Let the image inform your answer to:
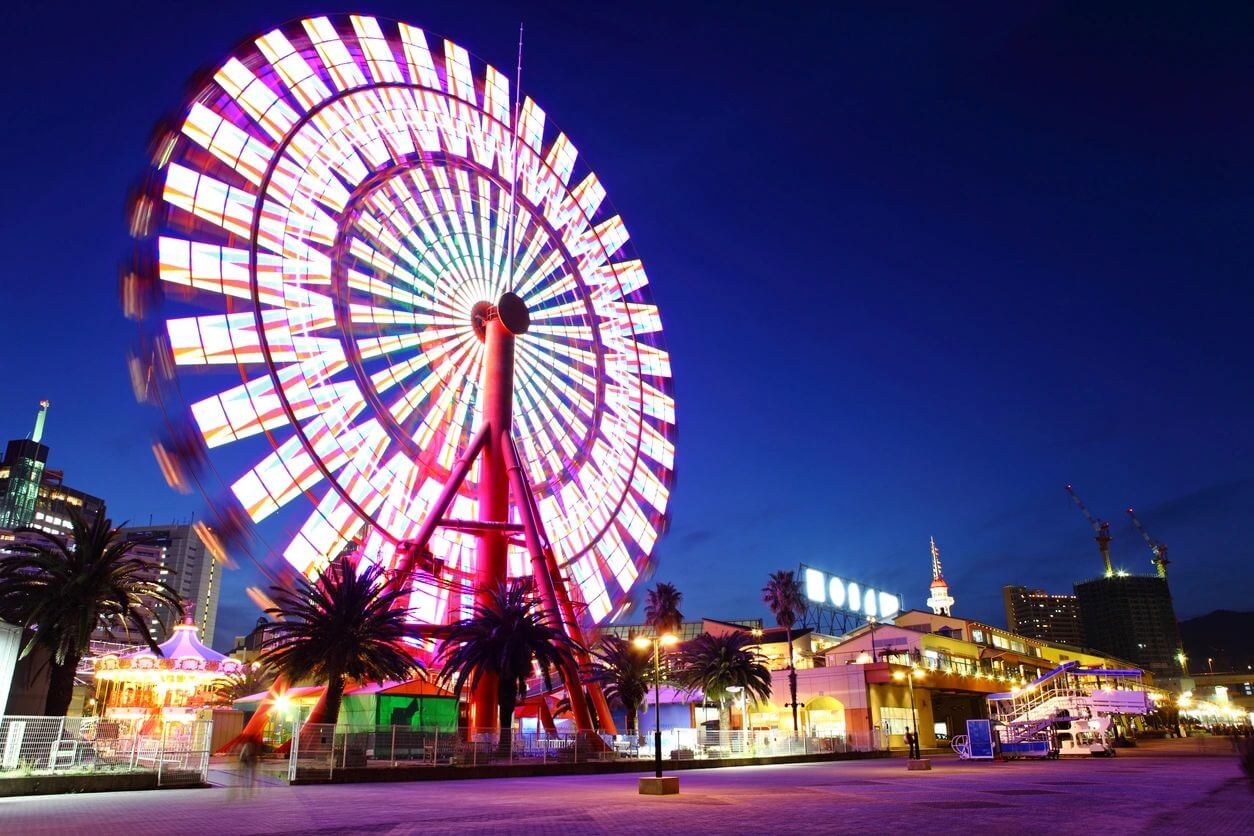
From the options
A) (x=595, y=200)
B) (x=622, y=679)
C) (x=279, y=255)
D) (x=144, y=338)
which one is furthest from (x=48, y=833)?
(x=595, y=200)

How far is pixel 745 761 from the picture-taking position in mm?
36406

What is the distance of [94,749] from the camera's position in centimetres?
1867

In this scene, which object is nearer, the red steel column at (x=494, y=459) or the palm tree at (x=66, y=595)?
the palm tree at (x=66, y=595)

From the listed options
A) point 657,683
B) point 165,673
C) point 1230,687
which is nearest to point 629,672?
point 165,673

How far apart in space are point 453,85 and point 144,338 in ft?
59.3

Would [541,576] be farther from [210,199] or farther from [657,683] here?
[210,199]

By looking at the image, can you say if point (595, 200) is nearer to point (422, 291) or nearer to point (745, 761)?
point (422, 291)

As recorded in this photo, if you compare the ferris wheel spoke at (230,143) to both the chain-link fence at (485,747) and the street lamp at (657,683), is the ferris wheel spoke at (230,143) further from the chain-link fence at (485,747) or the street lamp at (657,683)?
the street lamp at (657,683)

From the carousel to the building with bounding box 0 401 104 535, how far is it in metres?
110

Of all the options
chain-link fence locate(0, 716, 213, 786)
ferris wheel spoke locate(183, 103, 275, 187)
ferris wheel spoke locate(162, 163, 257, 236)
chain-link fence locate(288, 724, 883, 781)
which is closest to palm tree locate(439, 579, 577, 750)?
chain-link fence locate(288, 724, 883, 781)

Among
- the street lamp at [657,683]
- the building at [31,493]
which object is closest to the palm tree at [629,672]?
the street lamp at [657,683]

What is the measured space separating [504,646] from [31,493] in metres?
143

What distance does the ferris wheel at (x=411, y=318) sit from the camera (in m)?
24.7

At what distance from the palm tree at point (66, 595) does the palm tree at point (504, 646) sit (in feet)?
34.5
